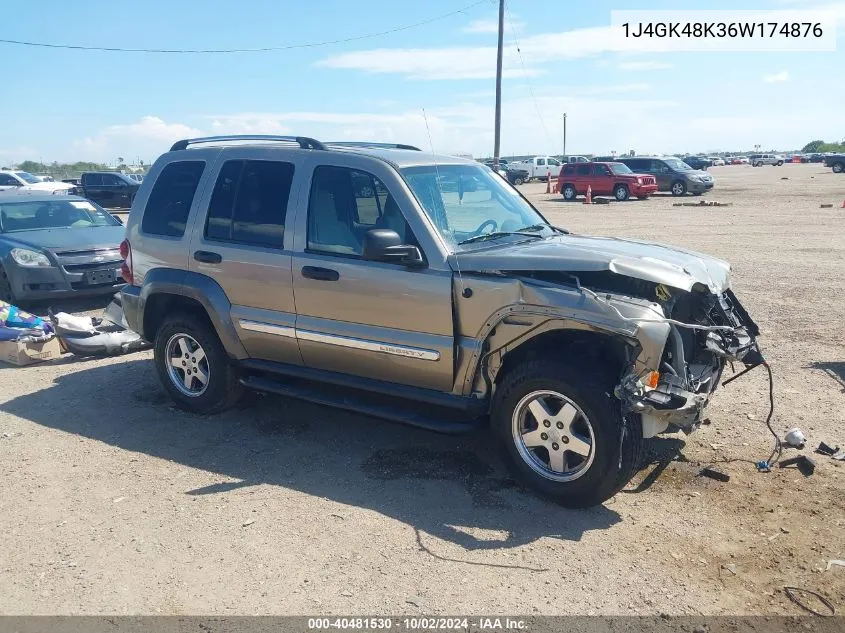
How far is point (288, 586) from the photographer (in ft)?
12.1

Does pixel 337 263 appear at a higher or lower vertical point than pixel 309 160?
lower

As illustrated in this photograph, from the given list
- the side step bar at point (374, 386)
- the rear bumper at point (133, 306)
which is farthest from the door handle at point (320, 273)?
the rear bumper at point (133, 306)

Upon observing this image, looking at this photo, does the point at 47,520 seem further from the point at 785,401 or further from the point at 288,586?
the point at 785,401

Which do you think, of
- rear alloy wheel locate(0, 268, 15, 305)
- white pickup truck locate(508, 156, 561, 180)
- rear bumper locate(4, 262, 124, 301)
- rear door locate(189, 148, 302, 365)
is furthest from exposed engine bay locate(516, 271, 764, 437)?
white pickup truck locate(508, 156, 561, 180)

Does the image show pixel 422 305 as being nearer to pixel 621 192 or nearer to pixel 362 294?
pixel 362 294

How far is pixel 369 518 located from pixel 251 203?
256cm

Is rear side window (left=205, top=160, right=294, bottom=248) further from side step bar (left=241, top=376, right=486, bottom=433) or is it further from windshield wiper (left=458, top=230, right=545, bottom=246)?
windshield wiper (left=458, top=230, right=545, bottom=246)

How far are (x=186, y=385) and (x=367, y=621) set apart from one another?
3309 mm

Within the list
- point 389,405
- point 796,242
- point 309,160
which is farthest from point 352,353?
point 796,242

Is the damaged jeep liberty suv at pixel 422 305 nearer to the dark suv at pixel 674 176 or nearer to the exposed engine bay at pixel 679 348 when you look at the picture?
the exposed engine bay at pixel 679 348

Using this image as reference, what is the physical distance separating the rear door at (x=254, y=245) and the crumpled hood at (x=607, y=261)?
4.77 ft

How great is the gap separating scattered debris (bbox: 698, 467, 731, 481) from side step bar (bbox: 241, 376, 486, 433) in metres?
1.45

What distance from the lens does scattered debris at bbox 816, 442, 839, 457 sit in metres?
5.07

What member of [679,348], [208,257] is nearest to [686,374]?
[679,348]
